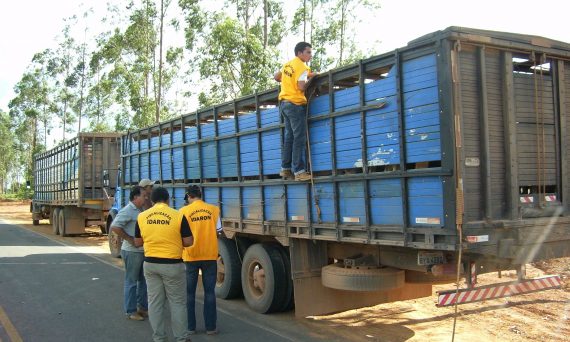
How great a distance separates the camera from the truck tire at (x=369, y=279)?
5.42 meters

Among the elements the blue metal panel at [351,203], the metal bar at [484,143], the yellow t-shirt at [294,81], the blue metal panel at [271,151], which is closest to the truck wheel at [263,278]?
the blue metal panel at [271,151]

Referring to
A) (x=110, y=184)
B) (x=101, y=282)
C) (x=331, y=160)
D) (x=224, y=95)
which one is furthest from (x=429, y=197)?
(x=224, y=95)

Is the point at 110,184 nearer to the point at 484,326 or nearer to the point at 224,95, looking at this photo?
the point at 224,95

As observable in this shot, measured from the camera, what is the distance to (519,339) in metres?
5.78

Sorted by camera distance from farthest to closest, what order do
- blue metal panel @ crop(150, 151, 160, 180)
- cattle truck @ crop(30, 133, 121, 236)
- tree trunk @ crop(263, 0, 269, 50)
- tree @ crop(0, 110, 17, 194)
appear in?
tree @ crop(0, 110, 17, 194)
tree trunk @ crop(263, 0, 269, 50)
cattle truck @ crop(30, 133, 121, 236)
blue metal panel @ crop(150, 151, 160, 180)

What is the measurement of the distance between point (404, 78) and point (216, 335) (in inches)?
138

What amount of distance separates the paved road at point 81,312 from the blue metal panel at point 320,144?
1981 millimetres

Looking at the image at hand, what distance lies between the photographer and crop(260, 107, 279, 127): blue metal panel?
21.7 ft

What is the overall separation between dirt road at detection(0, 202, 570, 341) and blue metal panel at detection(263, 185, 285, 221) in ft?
4.66

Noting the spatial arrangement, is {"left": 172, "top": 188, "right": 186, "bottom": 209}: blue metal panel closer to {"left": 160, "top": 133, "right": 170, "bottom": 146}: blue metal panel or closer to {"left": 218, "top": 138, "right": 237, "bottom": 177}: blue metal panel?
{"left": 160, "top": 133, "right": 170, "bottom": 146}: blue metal panel

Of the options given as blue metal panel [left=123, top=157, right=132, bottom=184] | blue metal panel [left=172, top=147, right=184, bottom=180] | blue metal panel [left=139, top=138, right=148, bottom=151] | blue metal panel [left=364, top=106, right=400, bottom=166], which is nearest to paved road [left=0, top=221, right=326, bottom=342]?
blue metal panel [left=123, top=157, right=132, bottom=184]

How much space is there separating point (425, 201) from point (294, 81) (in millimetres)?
2282

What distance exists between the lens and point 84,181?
16.3 m

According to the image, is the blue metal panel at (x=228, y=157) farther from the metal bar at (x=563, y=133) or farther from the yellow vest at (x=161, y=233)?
the metal bar at (x=563, y=133)
